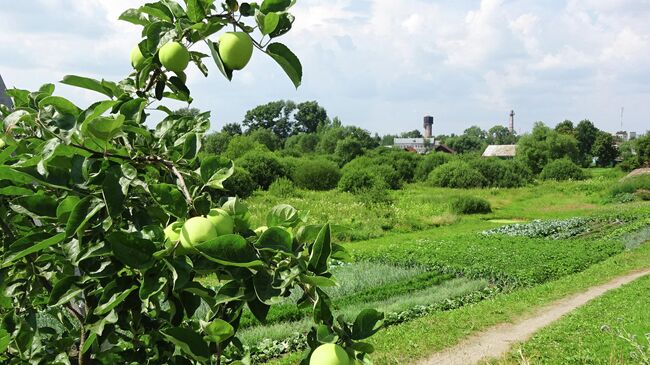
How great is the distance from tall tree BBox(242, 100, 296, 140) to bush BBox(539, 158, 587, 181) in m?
28.7

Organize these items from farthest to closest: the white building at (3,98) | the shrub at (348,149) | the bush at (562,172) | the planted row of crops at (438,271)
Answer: the shrub at (348,149)
the bush at (562,172)
the planted row of crops at (438,271)
the white building at (3,98)

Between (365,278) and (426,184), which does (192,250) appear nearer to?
(365,278)

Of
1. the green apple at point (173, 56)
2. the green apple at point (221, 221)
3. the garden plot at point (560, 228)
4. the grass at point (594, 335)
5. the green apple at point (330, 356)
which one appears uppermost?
the green apple at point (173, 56)

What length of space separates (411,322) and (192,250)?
23.1 feet

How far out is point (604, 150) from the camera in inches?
2138

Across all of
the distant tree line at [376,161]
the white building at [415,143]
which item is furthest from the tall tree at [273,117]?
the white building at [415,143]

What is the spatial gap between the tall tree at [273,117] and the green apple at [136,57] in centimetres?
5586

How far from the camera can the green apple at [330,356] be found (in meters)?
0.82

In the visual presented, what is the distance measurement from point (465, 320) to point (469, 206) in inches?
598

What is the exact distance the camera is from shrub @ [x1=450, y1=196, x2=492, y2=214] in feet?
71.7

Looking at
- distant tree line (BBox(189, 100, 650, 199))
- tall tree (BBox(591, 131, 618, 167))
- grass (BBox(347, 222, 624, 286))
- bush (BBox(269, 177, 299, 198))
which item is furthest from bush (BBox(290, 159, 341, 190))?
tall tree (BBox(591, 131, 618, 167))

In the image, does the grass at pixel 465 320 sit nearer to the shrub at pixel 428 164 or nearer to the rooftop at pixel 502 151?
the shrub at pixel 428 164

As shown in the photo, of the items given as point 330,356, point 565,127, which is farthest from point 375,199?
point 565,127

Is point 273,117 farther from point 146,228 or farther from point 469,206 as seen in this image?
point 146,228
